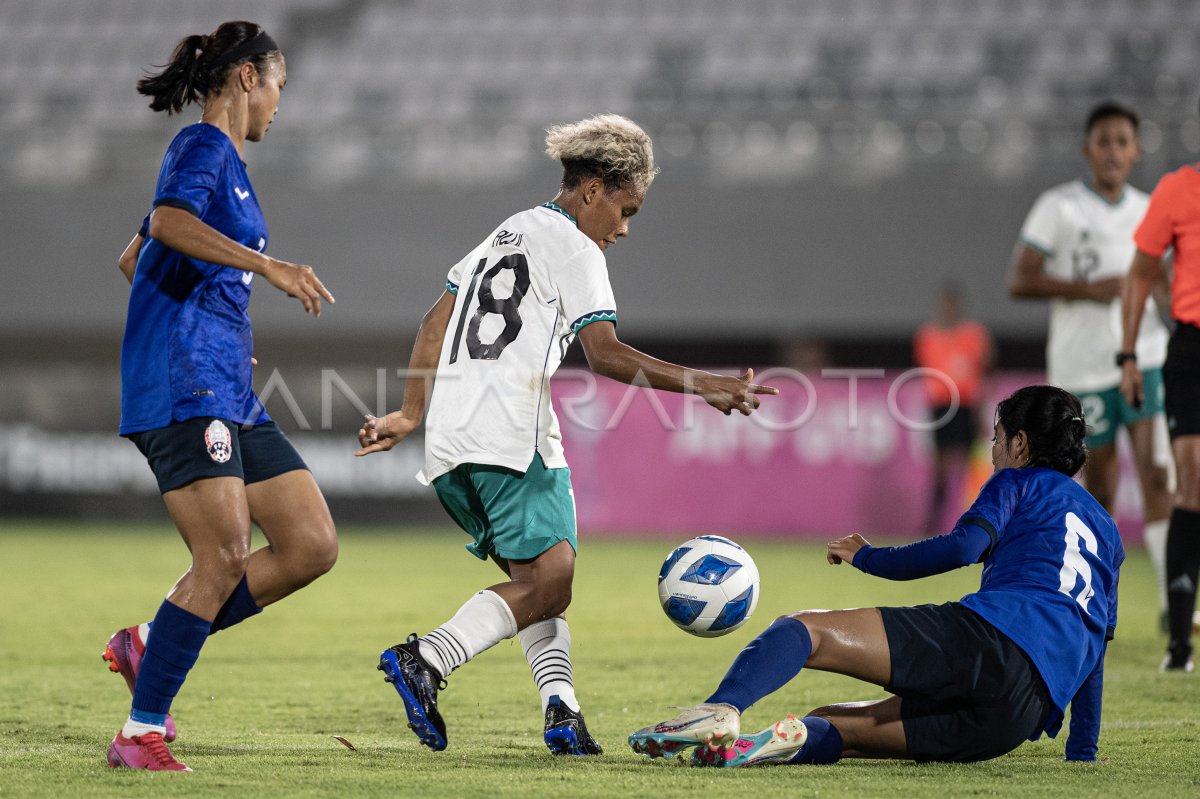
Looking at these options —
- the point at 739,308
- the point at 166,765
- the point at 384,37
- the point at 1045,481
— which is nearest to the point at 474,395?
the point at 166,765

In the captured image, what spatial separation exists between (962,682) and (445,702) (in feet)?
7.02

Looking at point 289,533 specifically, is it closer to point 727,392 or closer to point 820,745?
point 727,392

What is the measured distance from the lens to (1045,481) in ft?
13.1

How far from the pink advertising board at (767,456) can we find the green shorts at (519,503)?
9.45 meters

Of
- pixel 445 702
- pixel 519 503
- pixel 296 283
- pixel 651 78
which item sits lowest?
pixel 445 702

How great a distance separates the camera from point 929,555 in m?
3.78

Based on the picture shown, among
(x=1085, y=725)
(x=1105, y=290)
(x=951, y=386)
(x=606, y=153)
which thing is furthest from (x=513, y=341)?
(x=951, y=386)

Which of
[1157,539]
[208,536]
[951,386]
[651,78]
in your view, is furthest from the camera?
[651,78]

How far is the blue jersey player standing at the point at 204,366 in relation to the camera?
3.82 m

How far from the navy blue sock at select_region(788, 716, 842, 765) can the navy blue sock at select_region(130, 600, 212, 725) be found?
65.6 inches

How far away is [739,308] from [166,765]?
12.3 m

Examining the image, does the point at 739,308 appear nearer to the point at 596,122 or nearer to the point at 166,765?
the point at 596,122

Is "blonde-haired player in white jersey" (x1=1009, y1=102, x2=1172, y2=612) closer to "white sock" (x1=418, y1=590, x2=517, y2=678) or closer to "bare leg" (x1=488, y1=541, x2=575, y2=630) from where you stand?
"bare leg" (x1=488, y1=541, x2=575, y2=630)

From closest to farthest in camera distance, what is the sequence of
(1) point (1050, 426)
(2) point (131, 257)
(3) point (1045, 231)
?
(1) point (1050, 426), (2) point (131, 257), (3) point (1045, 231)
